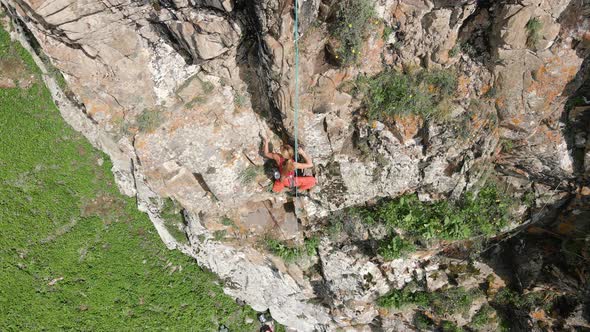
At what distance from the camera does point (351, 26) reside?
7.59 meters

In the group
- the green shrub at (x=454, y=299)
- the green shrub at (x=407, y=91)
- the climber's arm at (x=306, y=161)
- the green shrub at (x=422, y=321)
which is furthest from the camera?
the green shrub at (x=422, y=321)

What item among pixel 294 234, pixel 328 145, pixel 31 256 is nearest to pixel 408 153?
pixel 328 145

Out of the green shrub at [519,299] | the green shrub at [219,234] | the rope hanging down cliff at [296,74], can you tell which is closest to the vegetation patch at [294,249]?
the green shrub at [219,234]

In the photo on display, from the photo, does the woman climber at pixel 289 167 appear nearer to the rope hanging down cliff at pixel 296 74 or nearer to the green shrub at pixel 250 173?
the rope hanging down cliff at pixel 296 74

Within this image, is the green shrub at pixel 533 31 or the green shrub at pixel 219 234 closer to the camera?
the green shrub at pixel 533 31

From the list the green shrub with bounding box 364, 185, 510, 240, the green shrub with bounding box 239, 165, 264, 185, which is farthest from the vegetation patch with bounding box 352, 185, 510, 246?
the green shrub with bounding box 239, 165, 264, 185

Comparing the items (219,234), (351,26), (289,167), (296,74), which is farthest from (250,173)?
(351,26)

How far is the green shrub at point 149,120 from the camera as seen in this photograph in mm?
9211

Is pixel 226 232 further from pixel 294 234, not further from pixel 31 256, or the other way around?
pixel 31 256

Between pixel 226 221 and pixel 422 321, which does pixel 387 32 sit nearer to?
pixel 226 221

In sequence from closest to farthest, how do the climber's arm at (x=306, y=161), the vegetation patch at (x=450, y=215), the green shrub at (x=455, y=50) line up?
the green shrub at (x=455, y=50)
the climber's arm at (x=306, y=161)
the vegetation patch at (x=450, y=215)

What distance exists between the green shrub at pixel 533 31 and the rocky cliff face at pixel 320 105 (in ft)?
0.11

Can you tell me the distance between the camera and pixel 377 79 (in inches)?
332

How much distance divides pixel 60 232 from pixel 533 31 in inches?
501
